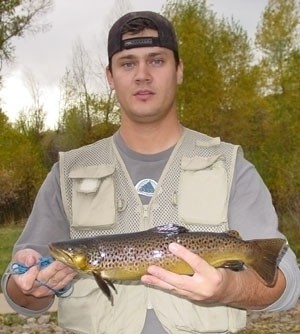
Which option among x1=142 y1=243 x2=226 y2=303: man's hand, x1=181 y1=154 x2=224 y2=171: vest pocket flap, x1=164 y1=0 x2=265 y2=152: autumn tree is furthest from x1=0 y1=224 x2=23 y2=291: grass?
x1=142 y1=243 x2=226 y2=303: man's hand

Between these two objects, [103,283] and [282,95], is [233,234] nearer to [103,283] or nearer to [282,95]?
[103,283]

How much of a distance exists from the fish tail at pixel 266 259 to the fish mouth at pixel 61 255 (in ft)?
2.57

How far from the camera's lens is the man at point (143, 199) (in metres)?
3.30

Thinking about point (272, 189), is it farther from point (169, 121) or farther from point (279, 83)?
point (169, 121)

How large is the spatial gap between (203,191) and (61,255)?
0.81 meters

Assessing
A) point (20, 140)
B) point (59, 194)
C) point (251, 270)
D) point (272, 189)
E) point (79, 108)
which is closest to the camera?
point (251, 270)

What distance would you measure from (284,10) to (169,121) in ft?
86.5

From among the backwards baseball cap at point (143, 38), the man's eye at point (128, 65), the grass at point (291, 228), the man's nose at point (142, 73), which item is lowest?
the grass at point (291, 228)

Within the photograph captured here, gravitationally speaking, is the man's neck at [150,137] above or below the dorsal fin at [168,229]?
above

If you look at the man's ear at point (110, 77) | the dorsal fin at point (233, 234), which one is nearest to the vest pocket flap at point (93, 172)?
the man's ear at point (110, 77)

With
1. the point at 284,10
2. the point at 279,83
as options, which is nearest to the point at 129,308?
the point at 279,83

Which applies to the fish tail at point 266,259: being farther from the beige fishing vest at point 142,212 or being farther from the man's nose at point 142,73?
the man's nose at point 142,73

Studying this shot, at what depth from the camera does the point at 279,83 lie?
89.8 ft

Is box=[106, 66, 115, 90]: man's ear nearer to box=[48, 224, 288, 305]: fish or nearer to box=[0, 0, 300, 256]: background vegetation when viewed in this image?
box=[48, 224, 288, 305]: fish
